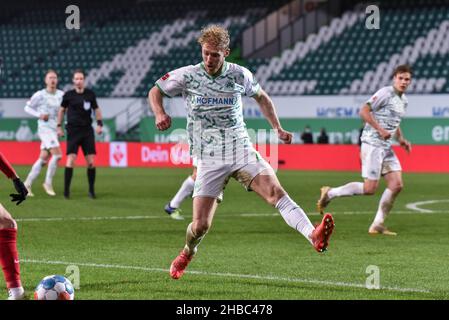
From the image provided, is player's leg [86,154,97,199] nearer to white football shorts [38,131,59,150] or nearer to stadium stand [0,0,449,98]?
white football shorts [38,131,59,150]

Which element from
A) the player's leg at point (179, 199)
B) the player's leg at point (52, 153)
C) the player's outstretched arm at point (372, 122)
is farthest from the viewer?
the player's leg at point (52, 153)

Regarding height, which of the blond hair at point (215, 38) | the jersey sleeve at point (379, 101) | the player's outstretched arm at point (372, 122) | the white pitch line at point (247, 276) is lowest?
the white pitch line at point (247, 276)

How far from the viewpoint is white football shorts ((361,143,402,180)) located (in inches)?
516

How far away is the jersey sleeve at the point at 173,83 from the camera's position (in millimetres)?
8508

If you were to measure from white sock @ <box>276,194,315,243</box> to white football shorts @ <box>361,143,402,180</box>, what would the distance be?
504 cm

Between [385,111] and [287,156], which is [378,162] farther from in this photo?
[287,156]

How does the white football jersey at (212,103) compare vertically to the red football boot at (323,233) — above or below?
above

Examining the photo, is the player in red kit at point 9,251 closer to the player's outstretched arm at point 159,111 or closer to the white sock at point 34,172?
the player's outstretched arm at point 159,111

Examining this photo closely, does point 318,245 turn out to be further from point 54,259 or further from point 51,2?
point 51,2

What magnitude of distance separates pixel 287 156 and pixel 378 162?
1744 centimetres

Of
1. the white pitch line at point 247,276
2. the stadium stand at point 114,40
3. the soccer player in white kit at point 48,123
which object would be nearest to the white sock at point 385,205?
the white pitch line at point 247,276

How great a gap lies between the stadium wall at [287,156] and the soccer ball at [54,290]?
1671 cm

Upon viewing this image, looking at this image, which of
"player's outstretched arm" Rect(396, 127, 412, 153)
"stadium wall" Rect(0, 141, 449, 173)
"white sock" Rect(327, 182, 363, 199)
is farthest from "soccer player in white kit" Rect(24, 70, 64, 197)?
"player's outstretched arm" Rect(396, 127, 412, 153)

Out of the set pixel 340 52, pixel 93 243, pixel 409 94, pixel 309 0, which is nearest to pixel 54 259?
pixel 93 243
